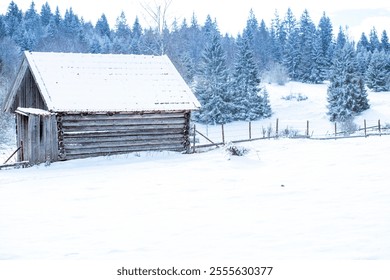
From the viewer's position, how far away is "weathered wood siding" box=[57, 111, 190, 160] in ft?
53.0

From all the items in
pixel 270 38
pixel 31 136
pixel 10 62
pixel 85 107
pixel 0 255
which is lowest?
pixel 0 255

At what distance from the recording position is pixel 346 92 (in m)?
43.1

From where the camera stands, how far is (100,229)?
6.95 metres

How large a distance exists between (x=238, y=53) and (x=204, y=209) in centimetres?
4619

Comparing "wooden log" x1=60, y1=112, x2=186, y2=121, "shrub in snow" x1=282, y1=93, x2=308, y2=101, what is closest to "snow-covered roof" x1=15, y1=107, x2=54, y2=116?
"wooden log" x1=60, y1=112, x2=186, y2=121

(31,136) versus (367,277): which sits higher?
(31,136)

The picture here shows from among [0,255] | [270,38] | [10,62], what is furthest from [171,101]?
[270,38]

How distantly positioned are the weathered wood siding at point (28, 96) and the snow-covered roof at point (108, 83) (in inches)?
26.3

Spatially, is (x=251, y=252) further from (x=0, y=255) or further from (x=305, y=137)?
(x=305, y=137)

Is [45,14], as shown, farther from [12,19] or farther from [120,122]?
[120,122]

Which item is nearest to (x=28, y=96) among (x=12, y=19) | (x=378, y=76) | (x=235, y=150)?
(x=235, y=150)

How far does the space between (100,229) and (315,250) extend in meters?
3.48

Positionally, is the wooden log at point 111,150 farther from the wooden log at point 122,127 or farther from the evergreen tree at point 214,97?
the evergreen tree at point 214,97

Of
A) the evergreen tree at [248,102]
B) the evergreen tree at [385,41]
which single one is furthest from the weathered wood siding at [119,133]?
the evergreen tree at [385,41]
